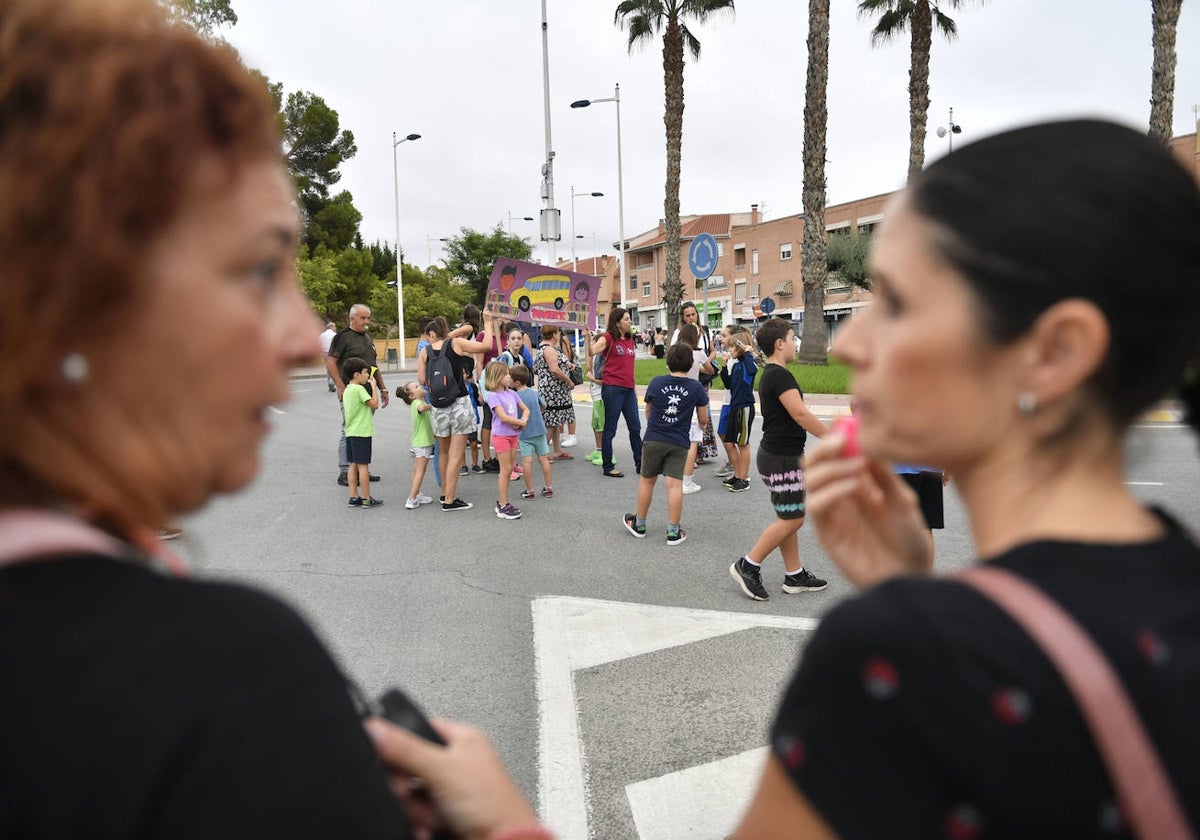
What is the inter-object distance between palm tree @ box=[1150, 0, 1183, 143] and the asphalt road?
989 centimetres

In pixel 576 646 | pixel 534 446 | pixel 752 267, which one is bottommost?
pixel 576 646

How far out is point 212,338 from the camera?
76cm

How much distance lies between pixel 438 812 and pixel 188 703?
0.39 metres

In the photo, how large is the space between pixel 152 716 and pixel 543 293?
11969 millimetres

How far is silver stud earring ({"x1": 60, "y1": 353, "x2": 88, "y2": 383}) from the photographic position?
69 cm

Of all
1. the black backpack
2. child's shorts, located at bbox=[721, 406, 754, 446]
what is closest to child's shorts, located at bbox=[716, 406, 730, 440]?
child's shorts, located at bbox=[721, 406, 754, 446]

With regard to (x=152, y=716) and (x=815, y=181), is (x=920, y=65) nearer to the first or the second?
(x=815, y=181)

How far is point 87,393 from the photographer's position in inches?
28.1

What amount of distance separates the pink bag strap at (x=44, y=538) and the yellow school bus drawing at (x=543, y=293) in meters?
11.6

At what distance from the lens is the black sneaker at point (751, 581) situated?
5.28 m

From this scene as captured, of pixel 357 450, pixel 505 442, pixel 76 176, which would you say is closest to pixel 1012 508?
pixel 76 176

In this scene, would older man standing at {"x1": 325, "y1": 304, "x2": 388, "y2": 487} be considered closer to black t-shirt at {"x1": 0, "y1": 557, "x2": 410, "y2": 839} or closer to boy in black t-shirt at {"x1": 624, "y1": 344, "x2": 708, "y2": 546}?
boy in black t-shirt at {"x1": 624, "y1": 344, "x2": 708, "y2": 546}

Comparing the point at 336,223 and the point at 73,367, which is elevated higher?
the point at 336,223

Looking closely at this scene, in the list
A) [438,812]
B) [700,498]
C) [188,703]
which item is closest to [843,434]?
[438,812]
